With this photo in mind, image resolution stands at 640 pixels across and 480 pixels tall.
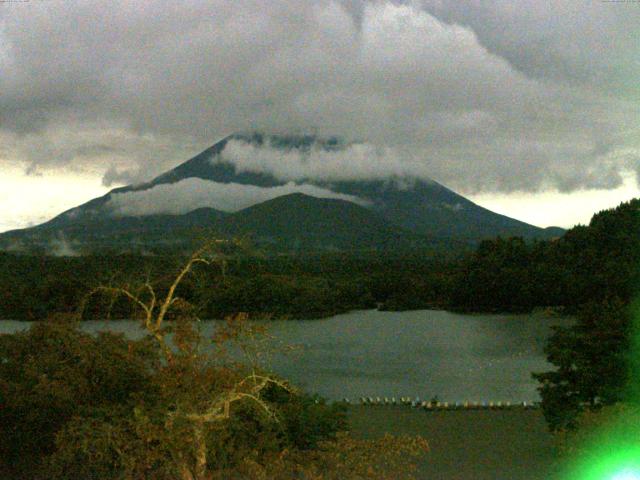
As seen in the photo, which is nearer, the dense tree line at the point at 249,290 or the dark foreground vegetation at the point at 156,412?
the dark foreground vegetation at the point at 156,412

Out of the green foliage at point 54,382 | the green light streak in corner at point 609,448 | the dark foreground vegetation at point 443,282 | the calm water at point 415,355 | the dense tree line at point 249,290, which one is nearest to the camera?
the green light streak in corner at point 609,448

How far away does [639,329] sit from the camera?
799cm

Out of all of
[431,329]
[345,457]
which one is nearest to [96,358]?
[345,457]

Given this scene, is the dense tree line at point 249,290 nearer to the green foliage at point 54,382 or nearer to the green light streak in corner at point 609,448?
the green foliage at point 54,382

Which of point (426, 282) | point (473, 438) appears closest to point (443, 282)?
point (426, 282)

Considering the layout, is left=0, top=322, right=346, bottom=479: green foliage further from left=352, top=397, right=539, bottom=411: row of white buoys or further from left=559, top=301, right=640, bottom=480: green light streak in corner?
left=352, top=397, right=539, bottom=411: row of white buoys

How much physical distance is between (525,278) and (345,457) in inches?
954

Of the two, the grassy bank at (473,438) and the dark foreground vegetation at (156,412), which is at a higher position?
the dark foreground vegetation at (156,412)

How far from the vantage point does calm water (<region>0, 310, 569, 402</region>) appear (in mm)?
13234

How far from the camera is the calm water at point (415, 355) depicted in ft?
43.4

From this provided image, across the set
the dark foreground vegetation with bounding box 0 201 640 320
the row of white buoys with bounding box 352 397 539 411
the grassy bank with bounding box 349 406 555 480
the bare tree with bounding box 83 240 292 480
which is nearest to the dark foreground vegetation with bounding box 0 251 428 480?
the bare tree with bounding box 83 240 292 480

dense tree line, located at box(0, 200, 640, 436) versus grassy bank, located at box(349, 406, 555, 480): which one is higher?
dense tree line, located at box(0, 200, 640, 436)

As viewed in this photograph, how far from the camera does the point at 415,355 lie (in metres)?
17.6

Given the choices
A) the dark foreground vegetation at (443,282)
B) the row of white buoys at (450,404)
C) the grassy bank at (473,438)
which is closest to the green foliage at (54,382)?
the grassy bank at (473,438)
